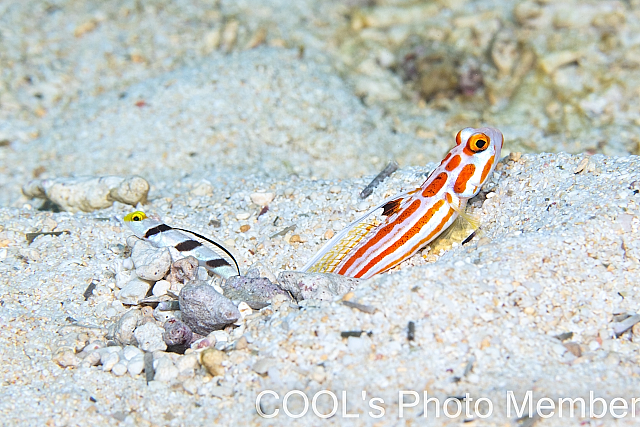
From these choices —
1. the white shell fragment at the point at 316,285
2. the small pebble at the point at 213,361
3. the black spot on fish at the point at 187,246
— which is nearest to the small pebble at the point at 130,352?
the small pebble at the point at 213,361

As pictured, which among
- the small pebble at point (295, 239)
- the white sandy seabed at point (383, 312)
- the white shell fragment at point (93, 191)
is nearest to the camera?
the white sandy seabed at point (383, 312)

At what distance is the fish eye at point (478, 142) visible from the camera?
8.57 ft

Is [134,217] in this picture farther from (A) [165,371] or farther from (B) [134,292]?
(A) [165,371]

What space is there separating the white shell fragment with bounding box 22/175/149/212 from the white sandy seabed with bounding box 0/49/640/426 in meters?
0.09

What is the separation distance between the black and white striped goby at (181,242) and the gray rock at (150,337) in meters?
0.44

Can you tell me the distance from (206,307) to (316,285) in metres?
0.52

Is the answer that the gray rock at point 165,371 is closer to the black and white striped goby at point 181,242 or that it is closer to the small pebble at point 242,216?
the black and white striped goby at point 181,242

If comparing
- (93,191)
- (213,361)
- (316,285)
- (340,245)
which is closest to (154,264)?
(213,361)

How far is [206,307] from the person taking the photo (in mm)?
2395

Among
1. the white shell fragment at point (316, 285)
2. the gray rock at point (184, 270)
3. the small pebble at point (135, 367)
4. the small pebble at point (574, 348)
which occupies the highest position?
the small pebble at point (574, 348)

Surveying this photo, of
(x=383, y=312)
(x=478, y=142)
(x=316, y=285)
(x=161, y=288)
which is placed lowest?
(x=161, y=288)

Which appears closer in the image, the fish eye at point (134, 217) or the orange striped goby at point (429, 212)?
the orange striped goby at point (429, 212)

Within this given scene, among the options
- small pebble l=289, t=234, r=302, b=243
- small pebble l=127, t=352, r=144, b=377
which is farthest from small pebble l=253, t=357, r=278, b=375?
small pebble l=289, t=234, r=302, b=243

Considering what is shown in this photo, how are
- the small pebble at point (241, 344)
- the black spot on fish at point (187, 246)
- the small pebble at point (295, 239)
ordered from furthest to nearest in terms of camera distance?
the small pebble at point (295, 239) → the black spot on fish at point (187, 246) → the small pebble at point (241, 344)
